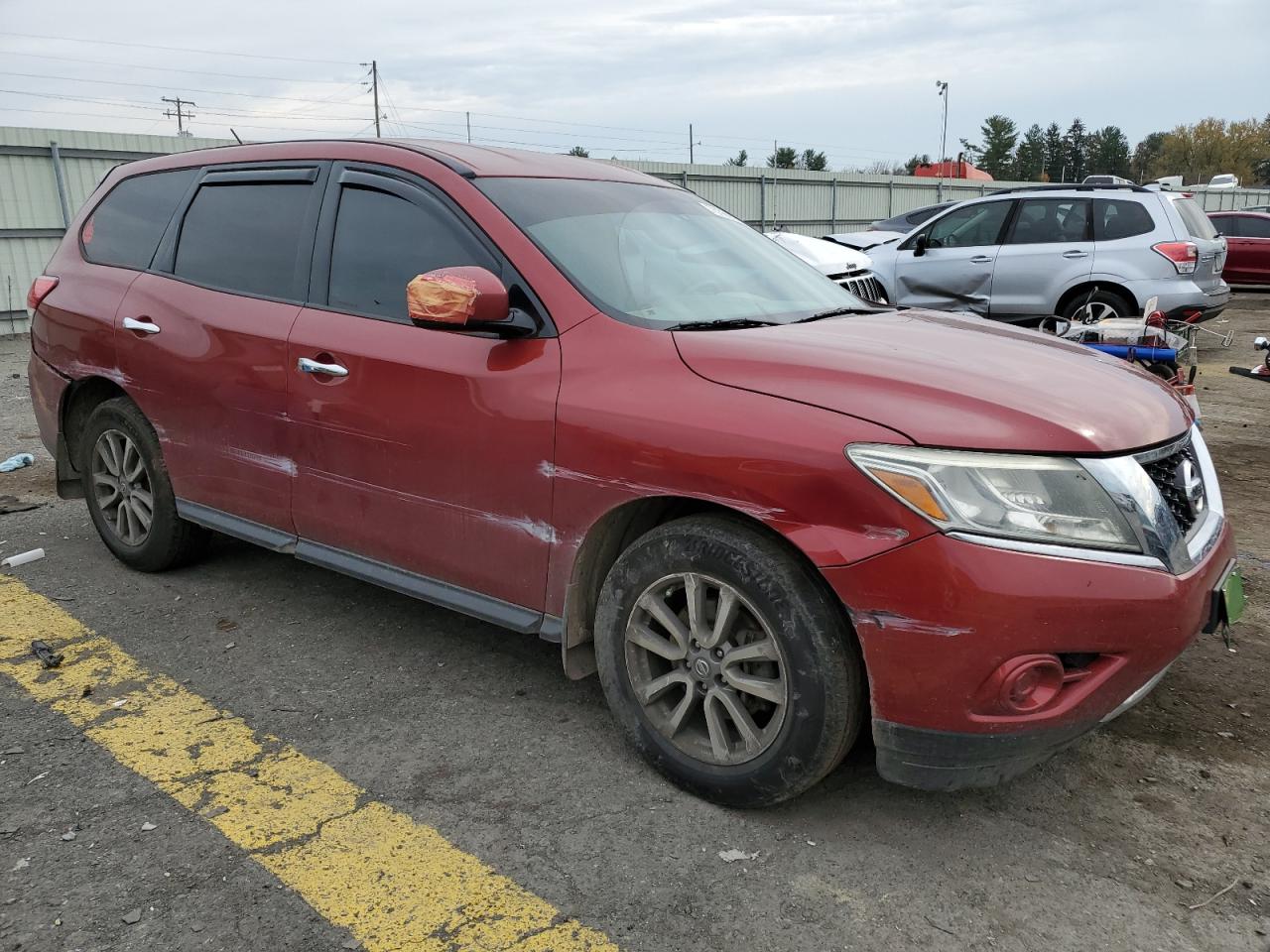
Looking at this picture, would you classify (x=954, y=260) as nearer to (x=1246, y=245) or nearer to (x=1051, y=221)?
(x=1051, y=221)

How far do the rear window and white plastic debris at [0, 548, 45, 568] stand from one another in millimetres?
10161

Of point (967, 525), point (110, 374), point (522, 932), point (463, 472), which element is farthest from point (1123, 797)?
point (110, 374)

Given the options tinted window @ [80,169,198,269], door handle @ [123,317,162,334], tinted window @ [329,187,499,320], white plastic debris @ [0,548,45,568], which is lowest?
white plastic debris @ [0,548,45,568]

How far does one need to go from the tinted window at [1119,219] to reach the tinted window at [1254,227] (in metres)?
9.81

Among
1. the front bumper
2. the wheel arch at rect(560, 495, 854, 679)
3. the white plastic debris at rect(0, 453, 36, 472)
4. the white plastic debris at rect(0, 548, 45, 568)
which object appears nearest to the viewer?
the front bumper

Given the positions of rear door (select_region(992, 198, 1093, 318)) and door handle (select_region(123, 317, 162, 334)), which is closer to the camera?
door handle (select_region(123, 317, 162, 334))

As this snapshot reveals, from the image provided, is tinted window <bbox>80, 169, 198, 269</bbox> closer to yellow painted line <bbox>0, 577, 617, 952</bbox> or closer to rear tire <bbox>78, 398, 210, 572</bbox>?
rear tire <bbox>78, 398, 210, 572</bbox>

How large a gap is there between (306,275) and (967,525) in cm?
248

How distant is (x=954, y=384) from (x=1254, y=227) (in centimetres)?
1873

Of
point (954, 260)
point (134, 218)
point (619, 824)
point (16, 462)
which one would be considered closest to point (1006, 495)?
point (619, 824)

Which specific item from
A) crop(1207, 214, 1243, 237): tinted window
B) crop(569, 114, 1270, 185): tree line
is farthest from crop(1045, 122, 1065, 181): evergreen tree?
crop(1207, 214, 1243, 237): tinted window

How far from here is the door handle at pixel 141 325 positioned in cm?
407

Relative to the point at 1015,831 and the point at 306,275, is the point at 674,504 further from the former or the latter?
the point at 306,275

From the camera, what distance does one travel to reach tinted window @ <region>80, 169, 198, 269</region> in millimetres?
4293
